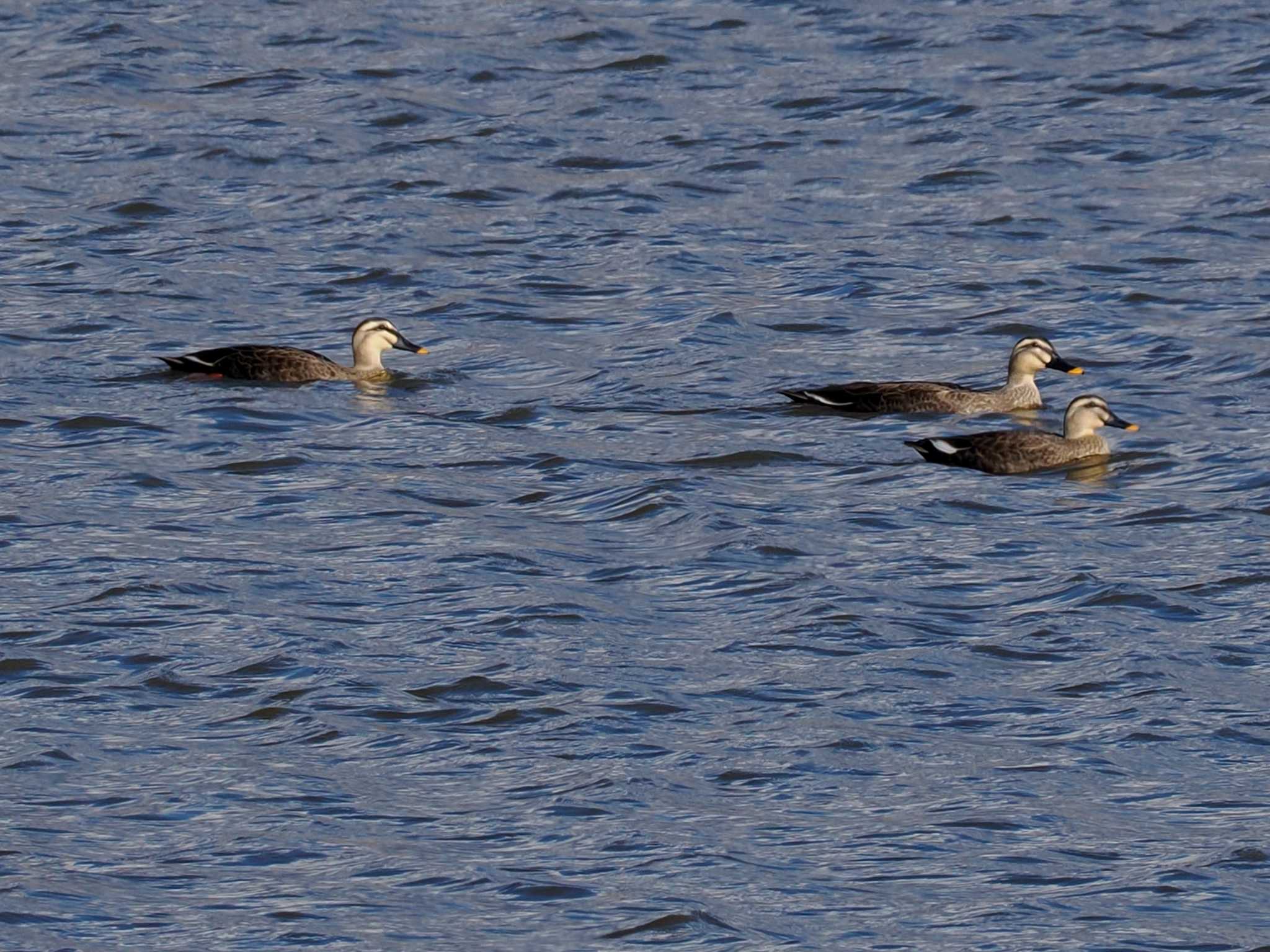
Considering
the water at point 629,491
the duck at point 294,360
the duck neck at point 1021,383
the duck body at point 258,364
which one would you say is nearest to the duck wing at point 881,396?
the water at point 629,491

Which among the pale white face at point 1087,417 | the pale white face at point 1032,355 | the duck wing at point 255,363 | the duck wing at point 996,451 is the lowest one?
the duck wing at point 996,451

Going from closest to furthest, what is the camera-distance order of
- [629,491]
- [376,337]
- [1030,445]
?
[629,491], [1030,445], [376,337]

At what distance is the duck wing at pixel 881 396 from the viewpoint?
1864 cm

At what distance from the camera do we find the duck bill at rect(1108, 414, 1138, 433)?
59.2 feet

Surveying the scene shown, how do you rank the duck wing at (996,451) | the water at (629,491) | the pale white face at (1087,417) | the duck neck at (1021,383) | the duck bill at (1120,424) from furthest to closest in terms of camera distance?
the duck neck at (1021,383)
the duck bill at (1120,424)
the pale white face at (1087,417)
the duck wing at (996,451)
the water at (629,491)

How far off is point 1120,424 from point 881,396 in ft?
5.03

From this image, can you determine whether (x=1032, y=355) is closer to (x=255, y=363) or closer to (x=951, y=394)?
(x=951, y=394)

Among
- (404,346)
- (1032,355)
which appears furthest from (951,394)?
(404,346)

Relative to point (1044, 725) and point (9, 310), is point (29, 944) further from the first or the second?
point (9, 310)

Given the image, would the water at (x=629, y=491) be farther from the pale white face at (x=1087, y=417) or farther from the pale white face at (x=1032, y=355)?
the pale white face at (x=1032, y=355)

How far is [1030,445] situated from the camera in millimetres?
17906

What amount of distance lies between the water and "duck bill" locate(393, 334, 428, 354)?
165 mm

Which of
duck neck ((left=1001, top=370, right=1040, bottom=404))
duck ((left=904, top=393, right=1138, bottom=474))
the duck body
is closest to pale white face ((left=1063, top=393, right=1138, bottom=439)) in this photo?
duck ((left=904, top=393, right=1138, bottom=474))

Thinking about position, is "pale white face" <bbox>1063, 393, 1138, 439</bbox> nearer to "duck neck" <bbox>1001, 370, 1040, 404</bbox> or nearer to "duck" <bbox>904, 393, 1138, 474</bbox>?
"duck" <bbox>904, 393, 1138, 474</bbox>
